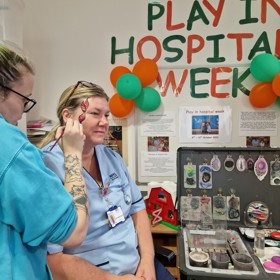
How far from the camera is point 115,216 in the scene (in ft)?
3.65

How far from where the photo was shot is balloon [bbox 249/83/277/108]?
176 cm

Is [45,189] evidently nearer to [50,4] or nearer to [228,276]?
[228,276]

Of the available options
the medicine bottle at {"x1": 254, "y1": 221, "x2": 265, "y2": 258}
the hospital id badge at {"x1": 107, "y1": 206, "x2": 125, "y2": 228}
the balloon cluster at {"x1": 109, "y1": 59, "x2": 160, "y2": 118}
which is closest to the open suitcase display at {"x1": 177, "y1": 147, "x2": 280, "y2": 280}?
the medicine bottle at {"x1": 254, "y1": 221, "x2": 265, "y2": 258}

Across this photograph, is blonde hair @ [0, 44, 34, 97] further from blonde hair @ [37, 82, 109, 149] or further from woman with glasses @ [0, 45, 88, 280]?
blonde hair @ [37, 82, 109, 149]

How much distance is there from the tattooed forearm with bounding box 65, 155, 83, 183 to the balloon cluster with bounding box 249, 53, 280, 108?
4.64ft

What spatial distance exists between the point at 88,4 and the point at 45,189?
1808 millimetres

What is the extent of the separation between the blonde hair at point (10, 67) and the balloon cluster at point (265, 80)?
1.50 meters

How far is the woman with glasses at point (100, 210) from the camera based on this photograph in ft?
3.22

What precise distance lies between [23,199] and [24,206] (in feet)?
0.05

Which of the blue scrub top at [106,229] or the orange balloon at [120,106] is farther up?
the orange balloon at [120,106]

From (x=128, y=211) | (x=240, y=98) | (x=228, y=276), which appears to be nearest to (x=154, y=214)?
(x=128, y=211)

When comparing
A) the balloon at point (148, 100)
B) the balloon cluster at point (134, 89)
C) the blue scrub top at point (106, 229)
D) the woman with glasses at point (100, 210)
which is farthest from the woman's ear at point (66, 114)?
the balloon at point (148, 100)

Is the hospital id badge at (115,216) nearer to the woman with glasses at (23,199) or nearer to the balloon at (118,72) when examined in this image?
the woman with glasses at (23,199)

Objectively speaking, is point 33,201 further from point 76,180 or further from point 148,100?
point 148,100
